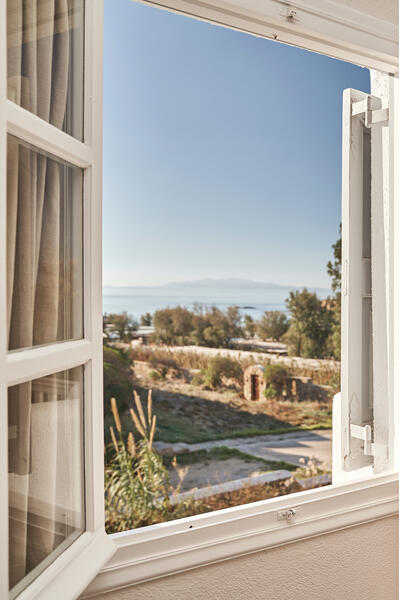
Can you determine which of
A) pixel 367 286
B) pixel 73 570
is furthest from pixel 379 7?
pixel 73 570

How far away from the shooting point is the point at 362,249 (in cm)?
156

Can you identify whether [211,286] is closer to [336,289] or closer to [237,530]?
[336,289]

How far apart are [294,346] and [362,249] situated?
79.8 inches

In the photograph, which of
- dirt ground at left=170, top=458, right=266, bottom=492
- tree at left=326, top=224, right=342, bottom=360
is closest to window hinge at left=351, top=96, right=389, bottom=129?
tree at left=326, top=224, right=342, bottom=360

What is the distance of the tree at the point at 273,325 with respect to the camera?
343cm

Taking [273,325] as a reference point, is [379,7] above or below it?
above

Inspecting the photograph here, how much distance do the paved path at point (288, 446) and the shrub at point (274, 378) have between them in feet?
1.07

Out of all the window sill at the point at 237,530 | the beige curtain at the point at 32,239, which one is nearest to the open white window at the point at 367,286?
the window sill at the point at 237,530

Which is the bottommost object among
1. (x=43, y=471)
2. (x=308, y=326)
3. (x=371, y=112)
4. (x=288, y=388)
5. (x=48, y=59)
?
(x=288, y=388)

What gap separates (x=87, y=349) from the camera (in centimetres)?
85

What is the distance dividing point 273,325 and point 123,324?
110 cm

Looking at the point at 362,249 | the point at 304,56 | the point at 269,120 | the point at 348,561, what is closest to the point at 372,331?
the point at 362,249

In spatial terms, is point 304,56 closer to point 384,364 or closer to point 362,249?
point 362,249

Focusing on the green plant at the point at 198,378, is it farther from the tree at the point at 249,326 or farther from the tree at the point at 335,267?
the tree at the point at 335,267
